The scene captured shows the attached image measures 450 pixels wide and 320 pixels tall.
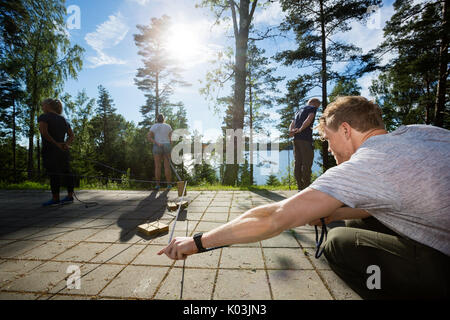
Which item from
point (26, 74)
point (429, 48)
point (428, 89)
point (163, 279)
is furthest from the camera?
point (428, 89)

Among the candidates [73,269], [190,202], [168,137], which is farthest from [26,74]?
[73,269]

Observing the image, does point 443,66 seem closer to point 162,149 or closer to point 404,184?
point 404,184

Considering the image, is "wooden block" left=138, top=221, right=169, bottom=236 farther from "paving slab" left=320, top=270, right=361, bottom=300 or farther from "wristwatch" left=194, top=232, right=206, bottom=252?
"paving slab" left=320, top=270, right=361, bottom=300

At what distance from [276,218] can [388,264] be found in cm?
92

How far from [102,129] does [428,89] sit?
134 ft

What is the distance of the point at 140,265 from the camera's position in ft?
5.87

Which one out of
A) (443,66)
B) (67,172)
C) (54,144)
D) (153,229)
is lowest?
(153,229)

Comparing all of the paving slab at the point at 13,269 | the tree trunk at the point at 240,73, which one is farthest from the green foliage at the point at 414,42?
the paving slab at the point at 13,269

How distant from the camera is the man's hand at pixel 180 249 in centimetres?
104

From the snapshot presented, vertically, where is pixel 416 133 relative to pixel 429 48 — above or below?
below

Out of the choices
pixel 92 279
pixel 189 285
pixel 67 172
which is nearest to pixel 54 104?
pixel 67 172

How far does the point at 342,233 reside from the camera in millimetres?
1442
